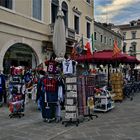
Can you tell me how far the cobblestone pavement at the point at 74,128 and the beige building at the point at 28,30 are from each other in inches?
231

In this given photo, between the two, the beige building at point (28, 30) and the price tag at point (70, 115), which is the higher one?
the beige building at point (28, 30)

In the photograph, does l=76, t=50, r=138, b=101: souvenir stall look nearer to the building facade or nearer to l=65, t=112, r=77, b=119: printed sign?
l=65, t=112, r=77, b=119: printed sign

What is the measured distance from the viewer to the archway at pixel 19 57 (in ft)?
51.8

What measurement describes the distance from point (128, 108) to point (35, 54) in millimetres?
7722

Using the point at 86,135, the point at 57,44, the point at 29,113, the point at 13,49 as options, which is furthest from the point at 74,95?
the point at 13,49

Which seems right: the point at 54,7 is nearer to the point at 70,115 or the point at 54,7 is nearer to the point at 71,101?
the point at 71,101

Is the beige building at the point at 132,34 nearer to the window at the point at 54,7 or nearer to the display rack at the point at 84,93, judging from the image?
the window at the point at 54,7

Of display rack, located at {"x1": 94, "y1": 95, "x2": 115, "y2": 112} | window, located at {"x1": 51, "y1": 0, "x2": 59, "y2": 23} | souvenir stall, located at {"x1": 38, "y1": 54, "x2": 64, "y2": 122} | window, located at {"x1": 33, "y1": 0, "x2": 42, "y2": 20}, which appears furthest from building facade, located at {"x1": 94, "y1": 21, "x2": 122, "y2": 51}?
souvenir stall, located at {"x1": 38, "y1": 54, "x2": 64, "y2": 122}

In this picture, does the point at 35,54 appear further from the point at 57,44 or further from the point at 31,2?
the point at 57,44

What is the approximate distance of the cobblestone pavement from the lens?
24.3ft

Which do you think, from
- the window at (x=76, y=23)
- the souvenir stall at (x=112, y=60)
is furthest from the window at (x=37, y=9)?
the window at (x=76, y=23)

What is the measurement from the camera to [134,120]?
9.44 metres

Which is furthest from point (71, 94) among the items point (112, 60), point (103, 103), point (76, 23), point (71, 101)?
point (76, 23)

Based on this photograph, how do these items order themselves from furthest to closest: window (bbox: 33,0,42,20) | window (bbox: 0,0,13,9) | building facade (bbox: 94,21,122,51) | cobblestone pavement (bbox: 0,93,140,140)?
building facade (bbox: 94,21,122,51) → window (bbox: 33,0,42,20) → window (bbox: 0,0,13,9) → cobblestone pavement (bbox: 0,93,140,140)
